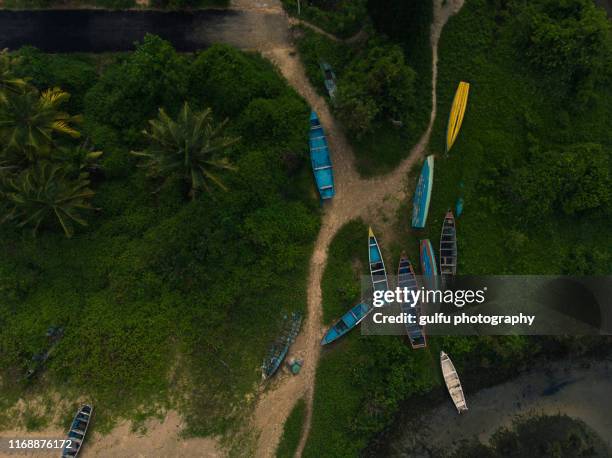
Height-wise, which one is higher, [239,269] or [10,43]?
[10,43]

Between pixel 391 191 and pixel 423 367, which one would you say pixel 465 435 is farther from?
pixel 391 191

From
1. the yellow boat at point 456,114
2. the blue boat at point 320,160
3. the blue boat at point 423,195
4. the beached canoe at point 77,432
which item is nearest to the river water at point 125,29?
the blue boat at point 320,160

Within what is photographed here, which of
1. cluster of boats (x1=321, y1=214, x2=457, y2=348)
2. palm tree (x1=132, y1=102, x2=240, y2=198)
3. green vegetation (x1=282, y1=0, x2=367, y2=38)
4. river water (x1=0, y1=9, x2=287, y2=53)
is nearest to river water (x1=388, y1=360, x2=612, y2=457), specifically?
cluster of boats (x1=321, y1=214, x2=457, y2=348)

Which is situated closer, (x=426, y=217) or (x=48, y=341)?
(x=48, y=341)

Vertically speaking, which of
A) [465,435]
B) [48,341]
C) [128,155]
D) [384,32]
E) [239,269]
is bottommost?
[465,435]

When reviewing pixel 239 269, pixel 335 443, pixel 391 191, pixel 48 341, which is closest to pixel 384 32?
pixel 391 191

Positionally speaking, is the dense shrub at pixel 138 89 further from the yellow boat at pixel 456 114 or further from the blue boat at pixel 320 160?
the yellow boat at pixel 456 114
